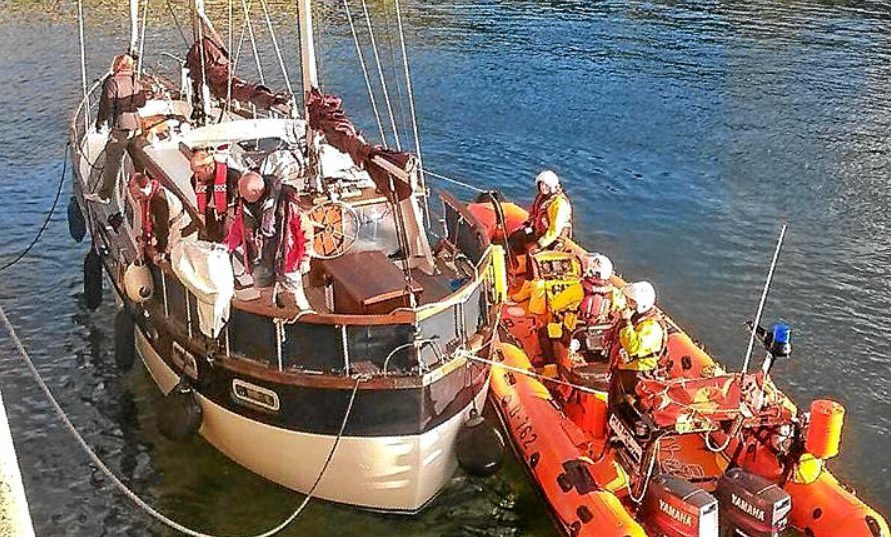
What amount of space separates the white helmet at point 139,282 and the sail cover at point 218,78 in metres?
3.40

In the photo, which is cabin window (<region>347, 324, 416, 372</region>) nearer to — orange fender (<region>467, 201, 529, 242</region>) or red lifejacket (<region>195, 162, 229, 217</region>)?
red lifejacket (<region>195, 162, 229, 217</region>)

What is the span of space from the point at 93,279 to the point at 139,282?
3698 mm

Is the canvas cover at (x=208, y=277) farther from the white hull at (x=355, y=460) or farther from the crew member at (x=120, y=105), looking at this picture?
the crew member at (x=120, y=105)

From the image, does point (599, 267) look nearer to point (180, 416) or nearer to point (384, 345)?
point (384, 345)

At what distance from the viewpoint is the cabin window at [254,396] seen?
1071cm

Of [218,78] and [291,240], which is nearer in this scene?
[291,240]

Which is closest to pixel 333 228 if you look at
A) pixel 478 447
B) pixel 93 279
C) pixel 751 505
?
pixel 478 447

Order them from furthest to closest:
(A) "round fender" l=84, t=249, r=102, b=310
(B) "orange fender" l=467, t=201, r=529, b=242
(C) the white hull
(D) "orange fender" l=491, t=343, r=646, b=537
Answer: (B) "orange fender" l=467, t=201, r=529, b=242, (A) "round fender" l=84, t=249, r=102, b=310, (C) the white hull, (D) "orange fender" l=491, t=343, r=646, b=537

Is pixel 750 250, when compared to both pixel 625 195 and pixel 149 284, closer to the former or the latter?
pixel 625 195

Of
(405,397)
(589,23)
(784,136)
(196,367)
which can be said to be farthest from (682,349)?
(589,23)

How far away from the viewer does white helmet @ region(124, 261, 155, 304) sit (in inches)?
472

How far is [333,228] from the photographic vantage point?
12031mm

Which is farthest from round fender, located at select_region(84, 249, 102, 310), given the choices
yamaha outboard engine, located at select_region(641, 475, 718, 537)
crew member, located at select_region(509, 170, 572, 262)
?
yamaha outboard engine, located at select_region(641, 475, 718, 537)

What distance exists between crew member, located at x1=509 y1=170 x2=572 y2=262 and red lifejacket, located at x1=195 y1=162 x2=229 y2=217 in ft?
14.7
